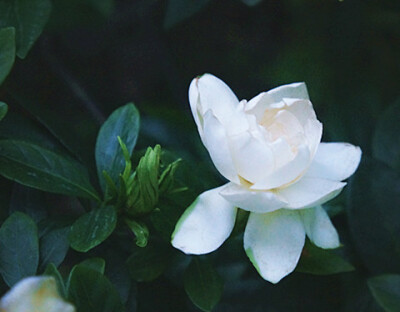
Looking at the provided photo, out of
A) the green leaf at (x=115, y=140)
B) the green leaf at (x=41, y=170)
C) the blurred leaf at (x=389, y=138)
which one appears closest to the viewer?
the green leaf at (x=41, y=170)

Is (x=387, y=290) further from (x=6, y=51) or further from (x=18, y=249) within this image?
(x=6, y=51)

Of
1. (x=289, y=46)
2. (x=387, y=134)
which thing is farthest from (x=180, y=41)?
(x=387, y=134)

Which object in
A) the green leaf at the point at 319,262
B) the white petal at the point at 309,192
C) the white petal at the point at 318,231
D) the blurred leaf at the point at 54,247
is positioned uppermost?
the blurred leaf at the point at 54,247

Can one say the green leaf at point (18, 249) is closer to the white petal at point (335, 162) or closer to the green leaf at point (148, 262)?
the green leaf at point (148, 262)

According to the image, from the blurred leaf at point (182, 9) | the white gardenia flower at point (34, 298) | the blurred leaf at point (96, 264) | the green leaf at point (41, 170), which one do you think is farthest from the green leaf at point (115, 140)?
the white gardenia flower at point (34, 298)

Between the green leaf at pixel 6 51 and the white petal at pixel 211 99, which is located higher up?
the green leaf at pixel 6 51

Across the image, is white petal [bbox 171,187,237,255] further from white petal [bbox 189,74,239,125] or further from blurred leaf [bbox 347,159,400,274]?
blurred leaf [bbox 347,159,400,274]
